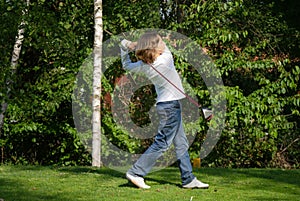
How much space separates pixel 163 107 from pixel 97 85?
388cm

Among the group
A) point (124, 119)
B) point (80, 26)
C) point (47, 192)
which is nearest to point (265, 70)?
point (124, 119)

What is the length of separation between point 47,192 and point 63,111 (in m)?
5.47

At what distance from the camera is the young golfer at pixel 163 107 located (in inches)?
239

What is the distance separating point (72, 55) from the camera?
1053cm

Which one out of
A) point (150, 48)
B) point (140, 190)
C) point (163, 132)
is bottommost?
point (140, 190)

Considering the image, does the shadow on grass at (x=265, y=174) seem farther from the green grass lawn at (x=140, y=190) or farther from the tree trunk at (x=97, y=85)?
the tree trunk at (x=97, y=85)

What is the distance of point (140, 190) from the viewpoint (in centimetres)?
605

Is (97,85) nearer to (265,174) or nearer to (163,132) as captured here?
(265,174)

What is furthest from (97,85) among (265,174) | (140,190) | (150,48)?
(140,190)

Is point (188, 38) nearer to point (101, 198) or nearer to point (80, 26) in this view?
point (80, 26)

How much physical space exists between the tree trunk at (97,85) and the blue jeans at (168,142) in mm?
3628

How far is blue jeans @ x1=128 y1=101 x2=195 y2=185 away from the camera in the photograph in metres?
6.07

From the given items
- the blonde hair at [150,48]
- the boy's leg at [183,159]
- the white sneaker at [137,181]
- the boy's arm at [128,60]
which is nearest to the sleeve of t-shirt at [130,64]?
the boy's arm at [128,60]

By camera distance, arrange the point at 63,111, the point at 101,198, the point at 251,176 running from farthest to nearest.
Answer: the point at 63,111 → the point at 251,176 → the point at 101,198
